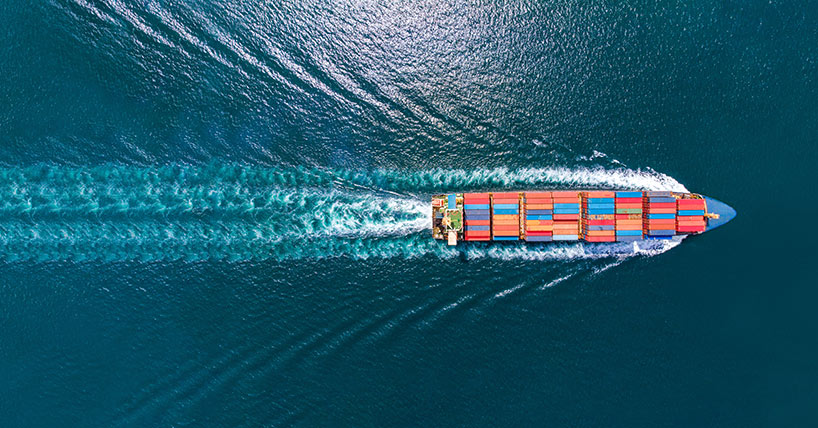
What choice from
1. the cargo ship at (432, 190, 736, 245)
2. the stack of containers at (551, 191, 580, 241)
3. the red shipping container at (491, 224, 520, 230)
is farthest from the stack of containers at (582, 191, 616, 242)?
the red shipping container at (491, 224, 520, 230)

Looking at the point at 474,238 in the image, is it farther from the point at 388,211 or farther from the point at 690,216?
the point at 690,216

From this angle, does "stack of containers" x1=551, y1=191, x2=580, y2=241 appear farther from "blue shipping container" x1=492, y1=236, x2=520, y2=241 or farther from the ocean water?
"blue shipping container" x1=492, y1=236, x2=520, y2=241

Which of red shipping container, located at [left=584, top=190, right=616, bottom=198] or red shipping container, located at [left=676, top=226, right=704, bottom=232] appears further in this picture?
red shipping container, located at [left=584, top=190, right=616, bottom=198]

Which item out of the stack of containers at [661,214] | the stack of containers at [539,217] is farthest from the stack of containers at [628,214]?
the stack of containers at [539,217]

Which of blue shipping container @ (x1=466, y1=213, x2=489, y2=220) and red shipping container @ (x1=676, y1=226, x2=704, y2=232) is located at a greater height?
blue shipping container @ (x1=466, y1=213, x2=489, y2=220)

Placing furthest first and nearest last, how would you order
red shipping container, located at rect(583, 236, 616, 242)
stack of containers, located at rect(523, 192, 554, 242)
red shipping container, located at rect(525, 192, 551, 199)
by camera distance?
red shipping container, located at rect(525, 192, 551, 199), stack of containers, located at rect(523, 192, 554, 242), red shipping container, located at rect(583, 236, 616, 242)

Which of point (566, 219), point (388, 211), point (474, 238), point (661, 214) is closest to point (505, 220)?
point (474, 238)

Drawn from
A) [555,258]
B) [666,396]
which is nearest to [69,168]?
[555,258]

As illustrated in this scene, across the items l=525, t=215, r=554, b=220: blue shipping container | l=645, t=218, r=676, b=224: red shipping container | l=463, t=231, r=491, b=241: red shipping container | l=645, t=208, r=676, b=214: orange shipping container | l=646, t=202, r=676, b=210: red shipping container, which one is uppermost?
l=646, t=202, r=676, b=210: red shipping container

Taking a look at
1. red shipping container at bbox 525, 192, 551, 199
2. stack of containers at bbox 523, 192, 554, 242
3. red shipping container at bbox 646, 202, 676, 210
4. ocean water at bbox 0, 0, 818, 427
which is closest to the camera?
ocean water at bbox 0, 0, 818, 427
